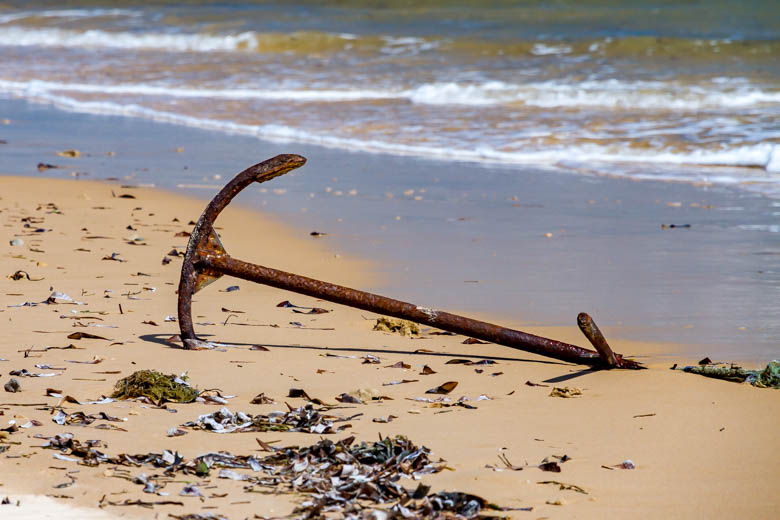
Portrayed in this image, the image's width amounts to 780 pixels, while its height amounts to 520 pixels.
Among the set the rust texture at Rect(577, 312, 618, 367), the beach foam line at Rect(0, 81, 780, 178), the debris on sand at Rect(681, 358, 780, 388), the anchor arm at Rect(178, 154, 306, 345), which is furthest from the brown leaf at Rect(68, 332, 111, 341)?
the beach foam line at Rect(0, 81, 780, 178)

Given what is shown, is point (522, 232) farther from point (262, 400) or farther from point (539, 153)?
point (539, 153)

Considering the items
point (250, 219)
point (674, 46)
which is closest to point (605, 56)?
point (674, 46)

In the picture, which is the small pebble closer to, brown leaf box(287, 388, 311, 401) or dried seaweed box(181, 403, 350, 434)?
dried seaweed box(181, 403, 350, 434)

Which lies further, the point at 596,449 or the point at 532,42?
the point at 532,42

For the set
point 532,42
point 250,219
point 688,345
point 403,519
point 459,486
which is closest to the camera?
point 403,519

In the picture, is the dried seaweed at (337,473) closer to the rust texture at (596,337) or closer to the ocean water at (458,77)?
the rust texture at (596,337)

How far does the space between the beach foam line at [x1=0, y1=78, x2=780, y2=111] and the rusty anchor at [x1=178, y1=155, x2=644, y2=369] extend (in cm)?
1142

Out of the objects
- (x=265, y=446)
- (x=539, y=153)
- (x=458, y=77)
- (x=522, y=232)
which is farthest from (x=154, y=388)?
(x=458, y=77)

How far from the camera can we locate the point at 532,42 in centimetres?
2642

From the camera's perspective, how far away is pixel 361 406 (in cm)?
341

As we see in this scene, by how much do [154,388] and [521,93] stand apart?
13.8 metres

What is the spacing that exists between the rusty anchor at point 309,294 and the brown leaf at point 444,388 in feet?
0.84

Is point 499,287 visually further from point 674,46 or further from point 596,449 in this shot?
point 674,46

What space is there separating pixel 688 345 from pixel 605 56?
20.4 m
